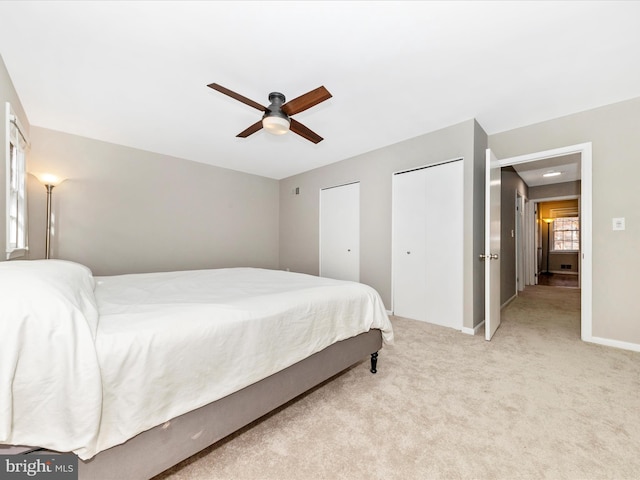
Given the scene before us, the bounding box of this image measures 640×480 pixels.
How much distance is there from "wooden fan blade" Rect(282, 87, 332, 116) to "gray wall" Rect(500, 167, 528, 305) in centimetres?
370

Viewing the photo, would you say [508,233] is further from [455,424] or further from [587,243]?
[455,424]

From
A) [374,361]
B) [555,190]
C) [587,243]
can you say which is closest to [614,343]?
[587,243]

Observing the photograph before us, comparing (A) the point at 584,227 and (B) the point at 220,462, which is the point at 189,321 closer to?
(B) the point at 220,462

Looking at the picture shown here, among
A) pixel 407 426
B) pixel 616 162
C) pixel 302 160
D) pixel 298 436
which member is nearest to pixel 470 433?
pixel 407 426

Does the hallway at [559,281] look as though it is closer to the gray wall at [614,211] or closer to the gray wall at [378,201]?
the gray wall at [614,211]

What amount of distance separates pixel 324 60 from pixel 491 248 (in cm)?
244

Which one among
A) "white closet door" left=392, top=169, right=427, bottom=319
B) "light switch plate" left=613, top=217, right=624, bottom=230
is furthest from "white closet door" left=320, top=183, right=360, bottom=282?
"light switch plate" left=613, top=217, right=624, bottom=230

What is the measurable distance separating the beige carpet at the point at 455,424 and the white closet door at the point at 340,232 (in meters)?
1.95

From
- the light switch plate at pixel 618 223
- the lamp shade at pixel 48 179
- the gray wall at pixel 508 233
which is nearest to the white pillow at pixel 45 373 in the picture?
the lamp shade at pixel 48 179

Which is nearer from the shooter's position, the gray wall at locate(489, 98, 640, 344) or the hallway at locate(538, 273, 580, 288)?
the gray wall at locate(489, 98, 640, 344)

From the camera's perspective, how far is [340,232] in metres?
4.35

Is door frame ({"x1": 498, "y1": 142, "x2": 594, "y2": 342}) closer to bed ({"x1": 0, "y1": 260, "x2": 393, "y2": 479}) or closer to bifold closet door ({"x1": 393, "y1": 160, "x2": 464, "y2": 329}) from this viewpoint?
bifold closet door ({"x1": 393, "y1": 160, "x2": 464, "y2": 329})

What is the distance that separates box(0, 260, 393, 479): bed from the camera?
0.80 metres

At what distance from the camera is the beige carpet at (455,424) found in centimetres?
119
